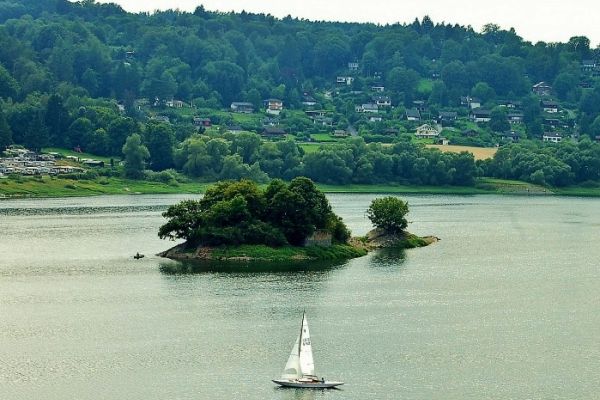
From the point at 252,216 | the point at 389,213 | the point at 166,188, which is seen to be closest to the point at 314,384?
the point at 252,216

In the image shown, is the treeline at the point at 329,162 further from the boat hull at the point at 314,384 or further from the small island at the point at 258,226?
the boat hull at the point at 314,384

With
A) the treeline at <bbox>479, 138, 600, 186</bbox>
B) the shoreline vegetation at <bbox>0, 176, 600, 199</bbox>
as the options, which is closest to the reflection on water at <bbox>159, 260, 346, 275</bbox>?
the shoreline vegetation at <bbox>0, 176, 600, 199</bbox>

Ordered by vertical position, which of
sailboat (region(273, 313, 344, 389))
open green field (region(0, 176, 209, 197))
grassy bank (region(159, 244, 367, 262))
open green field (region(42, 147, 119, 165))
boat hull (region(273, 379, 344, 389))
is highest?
open green field (region(42, 147, 119, 165))

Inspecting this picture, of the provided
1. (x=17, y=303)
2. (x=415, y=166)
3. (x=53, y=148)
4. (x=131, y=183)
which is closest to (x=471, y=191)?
(x=415, y=166)

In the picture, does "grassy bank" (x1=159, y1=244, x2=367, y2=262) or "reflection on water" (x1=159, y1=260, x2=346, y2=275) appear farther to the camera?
"grassy bank" (x1=159, y1=244, x2=367, y2=262)

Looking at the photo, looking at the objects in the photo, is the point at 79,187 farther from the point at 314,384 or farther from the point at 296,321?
the point at 314,384

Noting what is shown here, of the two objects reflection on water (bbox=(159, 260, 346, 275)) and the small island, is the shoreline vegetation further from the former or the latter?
reflection on water (bbox=(159, 260, 346, 275))

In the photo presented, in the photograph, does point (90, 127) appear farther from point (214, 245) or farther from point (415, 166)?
point (214, 245)
